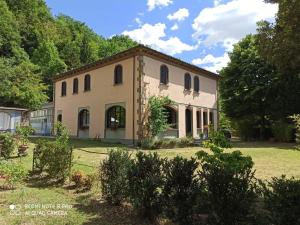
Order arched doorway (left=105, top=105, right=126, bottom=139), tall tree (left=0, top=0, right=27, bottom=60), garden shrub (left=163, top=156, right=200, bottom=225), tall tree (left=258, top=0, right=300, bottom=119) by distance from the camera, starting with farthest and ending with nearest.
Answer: tall tree (left=0, top=0, right=27, bottom=60) < arched doorway (left=105, top=105, right=126, bottom=139) < tall tree (left=258, top=0, right=300, bottom=119) < garden shrub (left=163, top=156, right=200, bottom=225)

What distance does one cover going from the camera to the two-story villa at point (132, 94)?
74.5 feet

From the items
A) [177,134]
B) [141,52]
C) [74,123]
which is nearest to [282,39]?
[141,52]

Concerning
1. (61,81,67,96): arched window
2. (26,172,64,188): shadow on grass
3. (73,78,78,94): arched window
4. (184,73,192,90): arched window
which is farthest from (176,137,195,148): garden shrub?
(61,81,67,96): arched window

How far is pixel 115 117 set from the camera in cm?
2489

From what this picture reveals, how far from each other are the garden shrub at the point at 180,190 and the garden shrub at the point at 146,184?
266 millimetres

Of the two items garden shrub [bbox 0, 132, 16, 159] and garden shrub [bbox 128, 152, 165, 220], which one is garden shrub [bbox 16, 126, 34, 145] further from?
garden shrub [bbox 128, 152, 165, 220]

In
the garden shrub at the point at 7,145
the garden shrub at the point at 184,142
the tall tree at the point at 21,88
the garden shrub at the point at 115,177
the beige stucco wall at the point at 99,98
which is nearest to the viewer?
the garden shrub at the point at 115,177

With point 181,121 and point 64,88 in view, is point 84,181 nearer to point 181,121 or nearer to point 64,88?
point 181,121

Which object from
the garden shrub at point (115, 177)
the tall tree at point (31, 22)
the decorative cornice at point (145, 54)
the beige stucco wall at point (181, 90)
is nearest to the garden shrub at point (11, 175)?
the garden shrub at point (115, 177)

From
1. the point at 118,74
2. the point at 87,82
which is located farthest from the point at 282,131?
the point at 87,82

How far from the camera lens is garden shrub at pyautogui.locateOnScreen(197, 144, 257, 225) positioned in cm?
448

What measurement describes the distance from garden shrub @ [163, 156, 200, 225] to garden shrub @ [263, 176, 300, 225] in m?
1.25

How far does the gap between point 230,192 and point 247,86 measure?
96.4ft

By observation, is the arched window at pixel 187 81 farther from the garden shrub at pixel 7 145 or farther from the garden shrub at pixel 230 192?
the garden shrub at pixel 230 192
